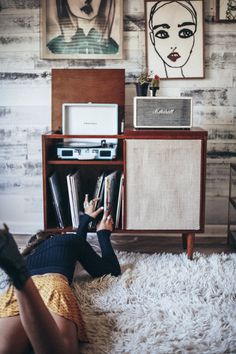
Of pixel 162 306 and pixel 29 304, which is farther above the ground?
pixel 29 304

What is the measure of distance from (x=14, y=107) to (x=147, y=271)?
1.35 meters

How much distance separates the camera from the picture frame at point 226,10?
2.61m

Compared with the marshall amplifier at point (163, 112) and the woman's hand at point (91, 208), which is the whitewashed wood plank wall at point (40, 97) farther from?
the woman's hand at point (91, 208)

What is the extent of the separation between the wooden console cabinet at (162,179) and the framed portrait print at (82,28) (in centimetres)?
68

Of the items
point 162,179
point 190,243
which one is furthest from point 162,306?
point 162,179

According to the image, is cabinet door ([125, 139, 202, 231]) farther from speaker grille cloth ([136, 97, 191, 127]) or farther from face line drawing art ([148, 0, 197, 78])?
face line drawing art ([148, 0, 197, 78])

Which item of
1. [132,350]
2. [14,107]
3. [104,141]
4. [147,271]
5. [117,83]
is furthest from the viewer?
[14,107]

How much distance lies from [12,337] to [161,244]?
5.10 feet

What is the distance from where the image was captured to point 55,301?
1.39 m

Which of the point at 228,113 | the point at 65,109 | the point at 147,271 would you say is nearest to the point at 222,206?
the point at 228,113

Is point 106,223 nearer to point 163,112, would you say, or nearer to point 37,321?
point 163,112

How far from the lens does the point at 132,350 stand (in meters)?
1.51

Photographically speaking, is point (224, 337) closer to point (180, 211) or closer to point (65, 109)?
point (180, 211)

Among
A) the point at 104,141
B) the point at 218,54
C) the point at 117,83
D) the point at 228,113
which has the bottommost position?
the point at 104,141
